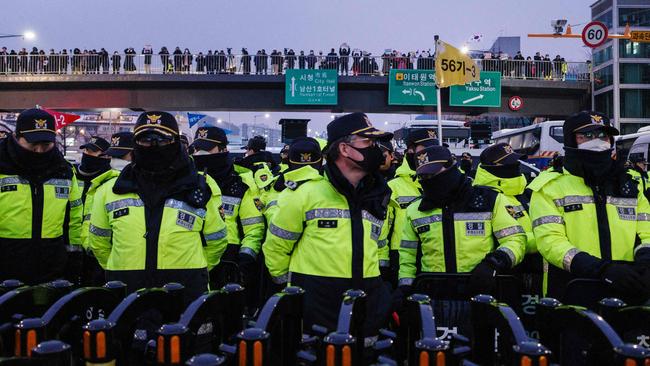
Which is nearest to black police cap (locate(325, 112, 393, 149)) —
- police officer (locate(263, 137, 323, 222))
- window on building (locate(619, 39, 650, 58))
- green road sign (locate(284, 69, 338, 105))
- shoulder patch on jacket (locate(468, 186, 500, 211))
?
shoulder patch on jacket (locate(468, 186, 500, 211))

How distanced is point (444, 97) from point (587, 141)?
26707mm

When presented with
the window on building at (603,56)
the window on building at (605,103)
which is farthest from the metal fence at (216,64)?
the window on building at (603,56)

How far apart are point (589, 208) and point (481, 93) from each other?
2647 centimetres

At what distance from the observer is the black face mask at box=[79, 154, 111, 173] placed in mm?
8070

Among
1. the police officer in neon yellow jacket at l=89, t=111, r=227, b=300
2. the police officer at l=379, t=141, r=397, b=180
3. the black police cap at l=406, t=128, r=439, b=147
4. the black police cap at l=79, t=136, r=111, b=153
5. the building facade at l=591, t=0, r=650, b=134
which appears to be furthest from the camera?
the building facade at l=591, t=0, r=650, b=134

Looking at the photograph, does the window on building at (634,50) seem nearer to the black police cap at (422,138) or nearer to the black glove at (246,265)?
the black police cap at (422,138)

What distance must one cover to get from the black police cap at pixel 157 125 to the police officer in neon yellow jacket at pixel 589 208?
8.52 feet

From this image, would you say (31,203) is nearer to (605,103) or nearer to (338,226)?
(338,226)

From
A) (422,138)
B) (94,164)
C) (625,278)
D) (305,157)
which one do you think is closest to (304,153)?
(305,157)

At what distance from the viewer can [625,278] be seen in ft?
11.7

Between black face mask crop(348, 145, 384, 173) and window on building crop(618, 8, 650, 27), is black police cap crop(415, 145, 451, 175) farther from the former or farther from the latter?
window on building crop(618, 8, 650, 27)

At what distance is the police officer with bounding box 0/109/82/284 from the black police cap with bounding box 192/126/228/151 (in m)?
1.52

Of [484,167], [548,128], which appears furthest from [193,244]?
[548,128]

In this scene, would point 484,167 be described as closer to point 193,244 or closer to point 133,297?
point 193,244
